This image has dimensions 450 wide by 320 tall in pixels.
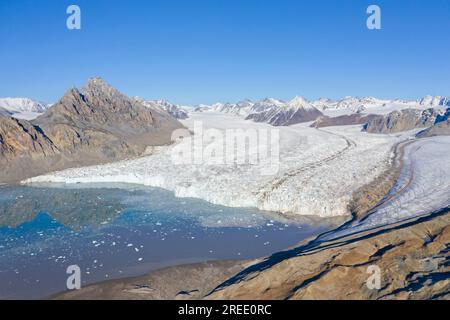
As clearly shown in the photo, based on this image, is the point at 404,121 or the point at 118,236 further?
the point at 404,121

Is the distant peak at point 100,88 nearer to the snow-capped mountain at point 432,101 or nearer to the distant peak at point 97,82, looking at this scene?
the distant peak at point 97,82

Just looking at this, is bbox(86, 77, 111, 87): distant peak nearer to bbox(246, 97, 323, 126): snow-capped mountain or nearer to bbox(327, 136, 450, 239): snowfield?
bbox(327, 136, 450, 239): snowfield

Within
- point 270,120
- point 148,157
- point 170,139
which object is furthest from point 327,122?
point 148,157

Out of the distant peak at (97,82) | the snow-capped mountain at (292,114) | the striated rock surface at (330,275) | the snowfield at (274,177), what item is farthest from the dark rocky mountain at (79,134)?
the snow-capped mountain at (292,114)
